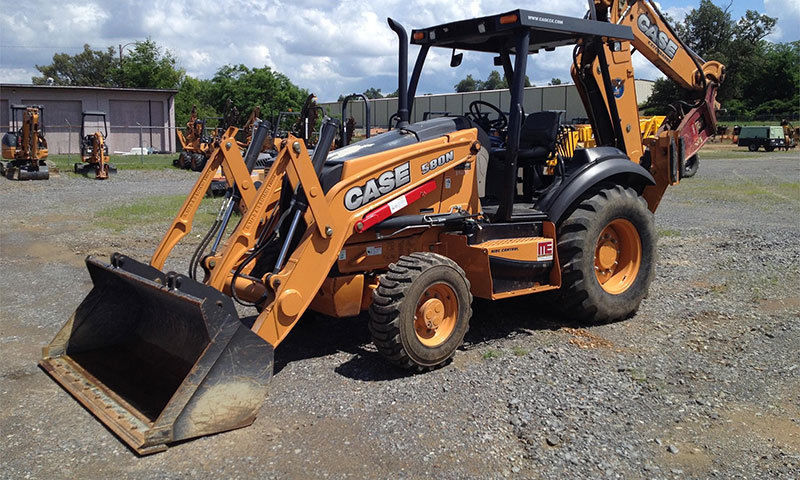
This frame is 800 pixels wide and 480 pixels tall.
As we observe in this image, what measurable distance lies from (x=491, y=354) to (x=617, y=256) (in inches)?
86.0

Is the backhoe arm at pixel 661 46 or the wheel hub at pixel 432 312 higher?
the backhoe arm at pixel 661 46

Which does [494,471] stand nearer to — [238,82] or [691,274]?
[691,274]

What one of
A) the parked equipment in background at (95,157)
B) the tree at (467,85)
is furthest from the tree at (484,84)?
the parked equipment in background at (95,157)

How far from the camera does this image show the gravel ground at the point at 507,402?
427 centimetres

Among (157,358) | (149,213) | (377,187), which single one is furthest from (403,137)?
(149,213)

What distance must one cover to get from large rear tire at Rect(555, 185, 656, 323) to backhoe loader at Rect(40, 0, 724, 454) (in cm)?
2

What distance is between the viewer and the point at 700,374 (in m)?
5.73

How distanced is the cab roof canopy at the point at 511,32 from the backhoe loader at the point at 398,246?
21mm

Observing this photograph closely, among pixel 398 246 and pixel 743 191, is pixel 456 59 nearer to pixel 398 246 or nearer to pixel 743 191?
pixel 398 246

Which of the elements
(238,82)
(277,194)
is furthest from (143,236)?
(238,82)

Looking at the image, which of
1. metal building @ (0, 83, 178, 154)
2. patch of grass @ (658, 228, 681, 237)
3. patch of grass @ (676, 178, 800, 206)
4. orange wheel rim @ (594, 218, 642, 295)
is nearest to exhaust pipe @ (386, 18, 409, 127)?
orange wheel rim @ (594, 218, 642, 295)

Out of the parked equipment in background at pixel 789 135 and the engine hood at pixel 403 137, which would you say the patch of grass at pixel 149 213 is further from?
the parked equipment in background at pixel 789 135

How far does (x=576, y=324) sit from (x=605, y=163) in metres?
1.61

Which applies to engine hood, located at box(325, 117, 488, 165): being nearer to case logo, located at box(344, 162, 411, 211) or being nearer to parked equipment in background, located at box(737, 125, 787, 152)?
case logo, located at box(344, 162, 411, 211)
